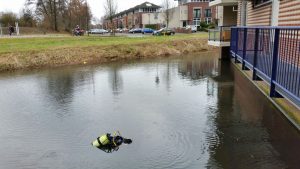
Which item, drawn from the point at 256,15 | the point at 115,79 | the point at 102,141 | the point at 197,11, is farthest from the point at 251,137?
the point at 197,11

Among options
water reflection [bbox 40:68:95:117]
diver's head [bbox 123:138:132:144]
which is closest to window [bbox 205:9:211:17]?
water reflection [bbox 40:68:95:117]

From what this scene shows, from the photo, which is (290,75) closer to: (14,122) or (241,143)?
(241,143)

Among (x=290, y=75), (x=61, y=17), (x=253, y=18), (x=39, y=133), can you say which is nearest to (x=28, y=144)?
(x=39, y=133)

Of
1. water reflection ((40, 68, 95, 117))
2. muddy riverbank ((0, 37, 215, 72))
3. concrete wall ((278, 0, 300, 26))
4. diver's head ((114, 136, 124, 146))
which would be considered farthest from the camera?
muddy riverbank ((0, 37, 215, 72))

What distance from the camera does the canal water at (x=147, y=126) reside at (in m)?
5.85

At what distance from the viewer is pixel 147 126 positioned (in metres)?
7.68

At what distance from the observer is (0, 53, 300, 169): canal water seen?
19.2 feet

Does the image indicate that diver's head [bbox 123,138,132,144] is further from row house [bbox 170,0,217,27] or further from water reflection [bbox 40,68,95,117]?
row house [bbox 170,0,217,27]

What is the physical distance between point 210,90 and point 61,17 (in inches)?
1982

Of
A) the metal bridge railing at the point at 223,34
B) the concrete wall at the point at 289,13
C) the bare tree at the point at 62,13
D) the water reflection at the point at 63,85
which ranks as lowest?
the water reflection at the point at 63,85

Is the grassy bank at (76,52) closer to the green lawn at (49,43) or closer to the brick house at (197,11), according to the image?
the green lawn at (49,43)

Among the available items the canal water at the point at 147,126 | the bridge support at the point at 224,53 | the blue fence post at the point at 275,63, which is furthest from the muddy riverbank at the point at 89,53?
the blue fence post at the point at 275,63

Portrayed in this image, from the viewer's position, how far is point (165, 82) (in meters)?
13.4

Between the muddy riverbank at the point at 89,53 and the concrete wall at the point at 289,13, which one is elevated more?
the concrete wall at the point at 289,13
